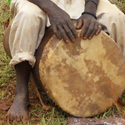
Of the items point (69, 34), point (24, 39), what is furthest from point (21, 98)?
point (69, 34)

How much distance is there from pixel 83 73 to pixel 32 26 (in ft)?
1.72

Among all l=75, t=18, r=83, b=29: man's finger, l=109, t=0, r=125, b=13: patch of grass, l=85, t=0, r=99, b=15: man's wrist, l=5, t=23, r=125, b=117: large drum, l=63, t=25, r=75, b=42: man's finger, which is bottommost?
l=109, t=0, r=125, b=13: patch of grass

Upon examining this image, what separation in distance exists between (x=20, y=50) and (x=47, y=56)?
0.80ft

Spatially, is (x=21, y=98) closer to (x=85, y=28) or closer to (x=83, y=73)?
(x=83, y=73)

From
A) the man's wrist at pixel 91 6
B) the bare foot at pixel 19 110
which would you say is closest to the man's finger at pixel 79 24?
the man's wrist at pixel 91 6

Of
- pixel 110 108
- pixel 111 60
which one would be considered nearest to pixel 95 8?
pixel 111 60

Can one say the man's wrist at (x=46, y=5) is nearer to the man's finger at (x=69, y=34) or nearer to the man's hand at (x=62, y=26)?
the man's hand at (x=62, y=26)

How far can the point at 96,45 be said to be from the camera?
2.15 m

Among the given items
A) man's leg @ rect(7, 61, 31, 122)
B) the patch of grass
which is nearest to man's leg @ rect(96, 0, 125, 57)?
man's leg @ rect(7, 61, 31, 122)

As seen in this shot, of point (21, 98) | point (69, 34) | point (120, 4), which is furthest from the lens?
point (120, 4)

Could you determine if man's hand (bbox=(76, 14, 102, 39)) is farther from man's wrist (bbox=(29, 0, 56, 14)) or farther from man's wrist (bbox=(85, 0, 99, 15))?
man's wrist (bbox=(29, 0, 56, 14))

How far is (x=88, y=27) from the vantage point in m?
2.13

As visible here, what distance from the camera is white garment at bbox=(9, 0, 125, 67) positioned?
2197 millimetres

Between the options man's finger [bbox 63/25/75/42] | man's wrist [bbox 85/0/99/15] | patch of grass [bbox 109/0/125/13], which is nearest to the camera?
man's finger [bbox 63/25/75/42]
